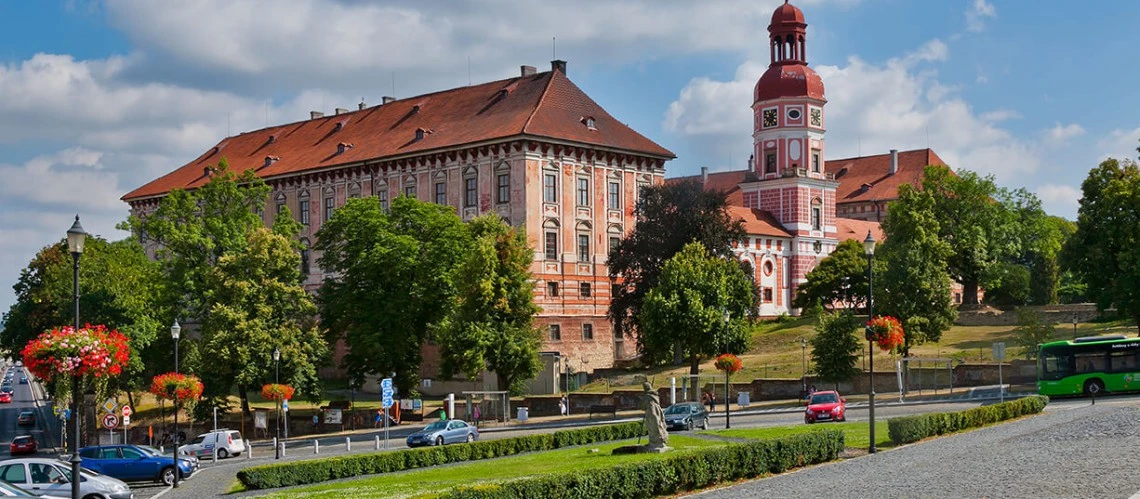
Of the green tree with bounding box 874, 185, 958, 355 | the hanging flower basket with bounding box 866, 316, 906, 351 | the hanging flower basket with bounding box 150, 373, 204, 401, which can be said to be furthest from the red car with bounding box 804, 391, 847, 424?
the hanging flower basket with bounding box 150, 373, 204, 401

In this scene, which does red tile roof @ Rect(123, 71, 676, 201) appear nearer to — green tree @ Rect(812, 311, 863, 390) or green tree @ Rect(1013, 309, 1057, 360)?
green tree @ Rect(812, 311, 863, 390)

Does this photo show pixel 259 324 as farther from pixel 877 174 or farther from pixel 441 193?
pixel 877 174

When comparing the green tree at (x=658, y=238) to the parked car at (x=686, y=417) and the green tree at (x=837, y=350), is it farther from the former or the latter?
the parked car at (x=686, y=417)

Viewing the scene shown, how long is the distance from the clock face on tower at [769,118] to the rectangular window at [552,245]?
127 ft

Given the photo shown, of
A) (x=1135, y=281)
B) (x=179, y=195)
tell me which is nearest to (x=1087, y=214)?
(x=1135, y=281)

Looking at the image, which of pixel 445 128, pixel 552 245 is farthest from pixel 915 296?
pixel 445 128

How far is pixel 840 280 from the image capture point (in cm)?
10762

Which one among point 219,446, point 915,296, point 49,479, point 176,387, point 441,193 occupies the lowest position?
point 219,446

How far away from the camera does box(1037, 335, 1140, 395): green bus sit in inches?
2064

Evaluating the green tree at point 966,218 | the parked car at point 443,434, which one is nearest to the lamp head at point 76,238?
the parked car at point 443,434

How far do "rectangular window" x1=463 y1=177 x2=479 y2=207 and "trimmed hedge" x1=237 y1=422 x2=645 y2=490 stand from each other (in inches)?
1516

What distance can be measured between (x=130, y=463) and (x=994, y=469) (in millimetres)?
26012

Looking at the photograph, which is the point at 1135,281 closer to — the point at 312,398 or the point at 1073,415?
the point at 1073,415

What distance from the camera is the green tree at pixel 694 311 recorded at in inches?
2847
